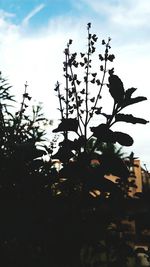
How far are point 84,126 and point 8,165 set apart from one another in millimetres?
492

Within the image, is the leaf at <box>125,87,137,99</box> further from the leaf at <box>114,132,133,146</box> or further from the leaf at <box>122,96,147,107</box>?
the leaf at <box>114,132,133,146</box>

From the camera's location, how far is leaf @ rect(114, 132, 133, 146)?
165 cm

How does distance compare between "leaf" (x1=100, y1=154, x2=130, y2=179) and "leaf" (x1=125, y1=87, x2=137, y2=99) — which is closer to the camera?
"leaf" (x1=100, y1=154, x2=130, y2=179)

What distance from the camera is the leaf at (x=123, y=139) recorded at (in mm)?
1654

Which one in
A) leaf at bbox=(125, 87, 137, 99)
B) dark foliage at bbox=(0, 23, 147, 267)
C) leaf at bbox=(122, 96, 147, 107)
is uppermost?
leaf at bbox=(125, 87, 137, 99)

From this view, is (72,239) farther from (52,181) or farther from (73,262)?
(52,181)

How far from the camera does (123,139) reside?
1.67m

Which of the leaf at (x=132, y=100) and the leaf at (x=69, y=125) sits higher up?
the leaf at (x=132, y=100)

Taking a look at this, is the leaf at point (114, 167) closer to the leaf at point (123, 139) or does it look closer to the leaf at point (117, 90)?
the leaf at point (123, 139)

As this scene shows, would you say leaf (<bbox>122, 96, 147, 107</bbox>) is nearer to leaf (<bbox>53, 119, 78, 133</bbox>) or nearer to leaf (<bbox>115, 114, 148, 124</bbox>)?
leaf (<bbox>115, 114, 148, 124</bbox>)

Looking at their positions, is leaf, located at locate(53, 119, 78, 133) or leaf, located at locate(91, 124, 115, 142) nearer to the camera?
leaf, located at locate(91, 124, 115, 142)

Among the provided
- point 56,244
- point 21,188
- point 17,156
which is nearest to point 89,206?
point 56,244

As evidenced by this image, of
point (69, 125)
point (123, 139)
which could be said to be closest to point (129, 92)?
point (123, 139)

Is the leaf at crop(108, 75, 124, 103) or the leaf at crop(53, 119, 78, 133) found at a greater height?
the leaf at crop(108, 75, 124, 103)
